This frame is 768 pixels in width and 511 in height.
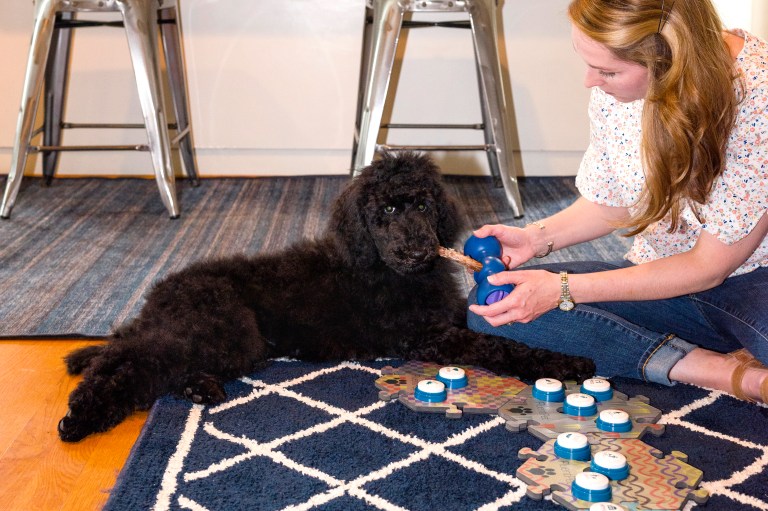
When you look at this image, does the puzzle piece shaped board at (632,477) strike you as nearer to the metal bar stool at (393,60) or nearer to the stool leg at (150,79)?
the metal bar stool at (393,60)

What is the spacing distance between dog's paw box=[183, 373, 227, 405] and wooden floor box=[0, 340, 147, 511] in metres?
0.11

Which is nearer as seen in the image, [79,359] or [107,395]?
[107,395]

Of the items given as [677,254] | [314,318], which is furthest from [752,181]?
[314,318]

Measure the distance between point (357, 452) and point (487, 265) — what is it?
0.54 m

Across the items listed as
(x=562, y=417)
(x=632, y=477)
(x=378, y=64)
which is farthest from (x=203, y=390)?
(x=378, y=64)

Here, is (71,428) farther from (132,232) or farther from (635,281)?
(132,232)

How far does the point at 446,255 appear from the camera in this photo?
2.01 m

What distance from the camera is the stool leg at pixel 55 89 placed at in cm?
374

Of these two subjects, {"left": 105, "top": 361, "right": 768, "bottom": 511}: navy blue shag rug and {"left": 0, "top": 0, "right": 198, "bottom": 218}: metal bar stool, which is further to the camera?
{"left": 0, "top": 0, "right": 198, "bottom": 218}: metal bar stool

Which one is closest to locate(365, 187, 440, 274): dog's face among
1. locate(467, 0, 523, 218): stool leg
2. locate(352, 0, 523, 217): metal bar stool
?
locate(352, 0, 523, 217): metal bar stool

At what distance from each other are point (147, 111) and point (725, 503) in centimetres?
257

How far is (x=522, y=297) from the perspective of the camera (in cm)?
182

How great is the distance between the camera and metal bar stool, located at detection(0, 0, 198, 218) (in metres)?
3.21

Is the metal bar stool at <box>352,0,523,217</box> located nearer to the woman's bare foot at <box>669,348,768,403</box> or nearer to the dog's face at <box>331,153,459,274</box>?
the dog's face at <box>331,153,459,274</box>
